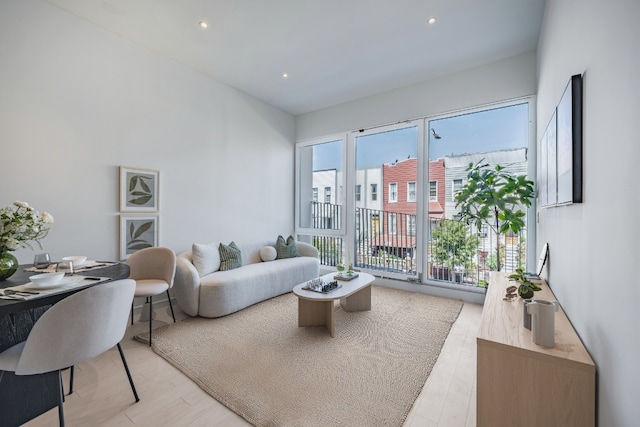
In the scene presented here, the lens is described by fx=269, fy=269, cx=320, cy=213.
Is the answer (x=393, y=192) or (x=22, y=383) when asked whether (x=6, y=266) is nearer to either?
(x=22, y=383)

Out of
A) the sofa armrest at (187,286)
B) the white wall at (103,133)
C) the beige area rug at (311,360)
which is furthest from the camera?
the sofa armrest at (187,286)

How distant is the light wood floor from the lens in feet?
5.08

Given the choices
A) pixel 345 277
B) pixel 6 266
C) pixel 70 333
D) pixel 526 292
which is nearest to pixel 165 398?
pixel 70 333

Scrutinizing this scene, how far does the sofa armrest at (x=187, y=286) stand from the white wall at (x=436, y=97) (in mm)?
3229

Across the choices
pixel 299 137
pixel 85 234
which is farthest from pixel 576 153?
pixel 299 137

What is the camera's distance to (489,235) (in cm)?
349

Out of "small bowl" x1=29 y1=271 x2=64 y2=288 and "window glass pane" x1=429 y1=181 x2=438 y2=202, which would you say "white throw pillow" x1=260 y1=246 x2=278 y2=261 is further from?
"small bowl" x1=29 y1=271 x2=64 y2=288

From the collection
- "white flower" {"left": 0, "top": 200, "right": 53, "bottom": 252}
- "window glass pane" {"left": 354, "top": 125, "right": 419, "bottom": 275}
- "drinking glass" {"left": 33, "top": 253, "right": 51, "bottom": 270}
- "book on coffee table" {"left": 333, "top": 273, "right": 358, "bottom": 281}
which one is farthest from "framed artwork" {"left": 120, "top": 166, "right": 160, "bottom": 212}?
"window glass pane" {"left": 354, "top": 125, "right": 419, "bottom": 275}

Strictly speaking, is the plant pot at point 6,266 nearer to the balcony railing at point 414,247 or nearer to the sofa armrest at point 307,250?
the sofa armrest at point 307,250

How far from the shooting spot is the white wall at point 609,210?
795mm

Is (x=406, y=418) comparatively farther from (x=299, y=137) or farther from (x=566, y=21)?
(x=299, y=137)

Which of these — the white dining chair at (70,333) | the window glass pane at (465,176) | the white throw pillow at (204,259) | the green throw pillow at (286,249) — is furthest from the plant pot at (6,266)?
the window glass pane at (465,176)

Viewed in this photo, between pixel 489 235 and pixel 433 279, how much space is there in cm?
95

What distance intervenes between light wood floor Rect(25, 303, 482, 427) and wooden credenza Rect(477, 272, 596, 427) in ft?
1.65
